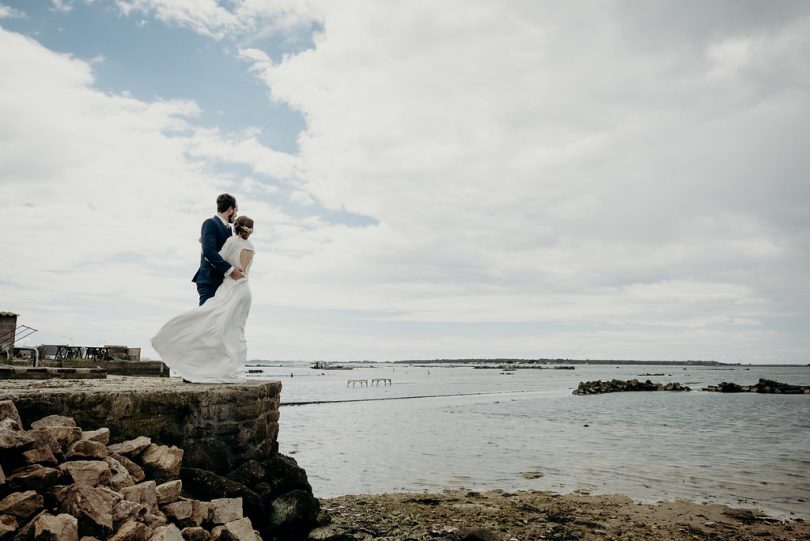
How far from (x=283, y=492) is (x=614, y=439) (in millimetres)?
16894

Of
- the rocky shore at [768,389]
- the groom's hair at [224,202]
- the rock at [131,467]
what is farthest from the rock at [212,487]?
the rocky shore at [768,389]

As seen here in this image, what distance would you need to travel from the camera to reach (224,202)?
26.3 feet

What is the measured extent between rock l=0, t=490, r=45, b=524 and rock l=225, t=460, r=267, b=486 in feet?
8.19

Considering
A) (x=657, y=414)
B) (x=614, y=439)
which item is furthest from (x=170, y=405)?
(x=657, y=414)

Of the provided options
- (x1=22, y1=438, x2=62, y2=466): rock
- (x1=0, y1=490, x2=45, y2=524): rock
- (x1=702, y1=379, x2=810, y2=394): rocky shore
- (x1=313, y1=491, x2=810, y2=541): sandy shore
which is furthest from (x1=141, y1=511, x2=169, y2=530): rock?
(x1=702, y1=379, x2=810, y2=394): rocky shore

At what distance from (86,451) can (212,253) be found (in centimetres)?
343

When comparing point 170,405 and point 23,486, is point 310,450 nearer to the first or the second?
point 170,405

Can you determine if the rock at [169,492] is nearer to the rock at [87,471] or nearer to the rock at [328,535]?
the rock at [87,471]

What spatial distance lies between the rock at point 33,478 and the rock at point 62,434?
0.44 metres

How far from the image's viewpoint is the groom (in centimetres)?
762

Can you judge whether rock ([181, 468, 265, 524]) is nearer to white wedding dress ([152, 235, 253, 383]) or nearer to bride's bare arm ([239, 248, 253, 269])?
white wedding dress ([152, 235, 253, 383])

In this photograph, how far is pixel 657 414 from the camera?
32.4 metres

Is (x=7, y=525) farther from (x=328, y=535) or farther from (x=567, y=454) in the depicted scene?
(x=567, y=454)

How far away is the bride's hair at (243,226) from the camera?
25.6 feet
